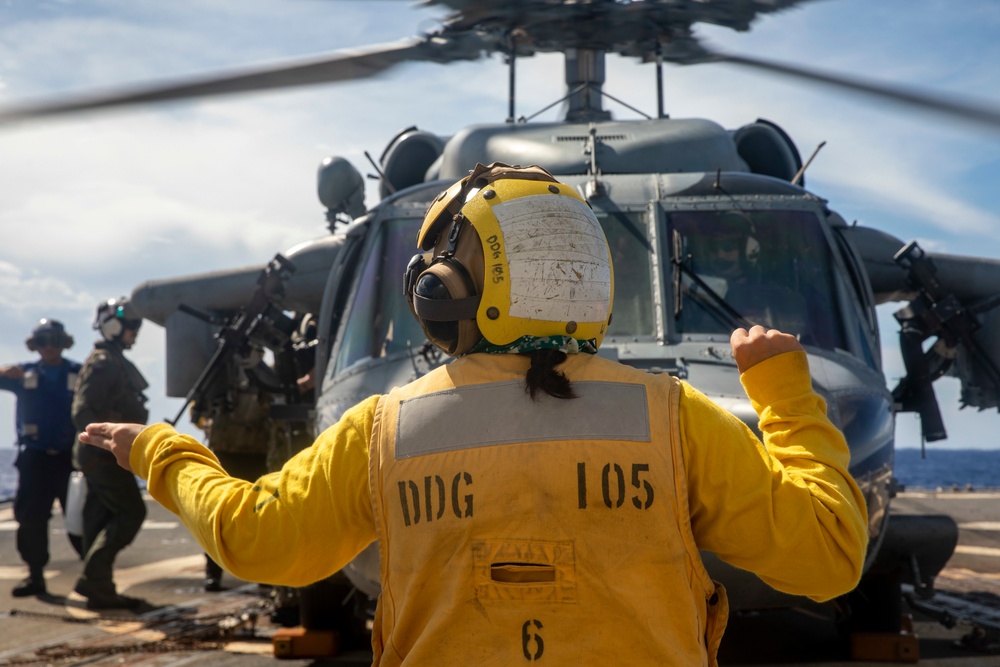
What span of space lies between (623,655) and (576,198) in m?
0.95

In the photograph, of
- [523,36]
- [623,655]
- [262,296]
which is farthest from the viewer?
[262,296]

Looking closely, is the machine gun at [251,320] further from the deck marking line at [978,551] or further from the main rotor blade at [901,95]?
the deck marking line at [978,551]

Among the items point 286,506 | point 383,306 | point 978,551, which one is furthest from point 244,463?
point 978,551

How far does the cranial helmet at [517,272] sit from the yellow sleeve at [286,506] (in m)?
0.26

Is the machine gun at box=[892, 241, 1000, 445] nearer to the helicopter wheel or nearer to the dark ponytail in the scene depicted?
the helicopter wheel

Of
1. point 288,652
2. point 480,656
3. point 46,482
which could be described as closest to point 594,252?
point 480,656

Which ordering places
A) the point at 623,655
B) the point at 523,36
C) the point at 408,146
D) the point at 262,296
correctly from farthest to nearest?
the point at 408,146
the point at 262,296
the point at 523,36
the point at 623,655

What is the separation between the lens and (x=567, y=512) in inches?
75.3

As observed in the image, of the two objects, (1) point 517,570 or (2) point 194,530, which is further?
(2) point 194,530

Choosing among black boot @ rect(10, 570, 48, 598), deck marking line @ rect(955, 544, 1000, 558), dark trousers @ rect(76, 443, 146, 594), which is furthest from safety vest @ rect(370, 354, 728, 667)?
deck marking line @ rect(955, 544, 1000, 558)

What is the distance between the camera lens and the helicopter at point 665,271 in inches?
188

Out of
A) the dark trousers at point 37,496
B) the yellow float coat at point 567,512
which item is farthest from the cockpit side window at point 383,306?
the dark trousers at point 37,496

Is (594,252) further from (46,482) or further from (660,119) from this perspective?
(46,482)

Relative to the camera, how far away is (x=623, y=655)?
188cm
